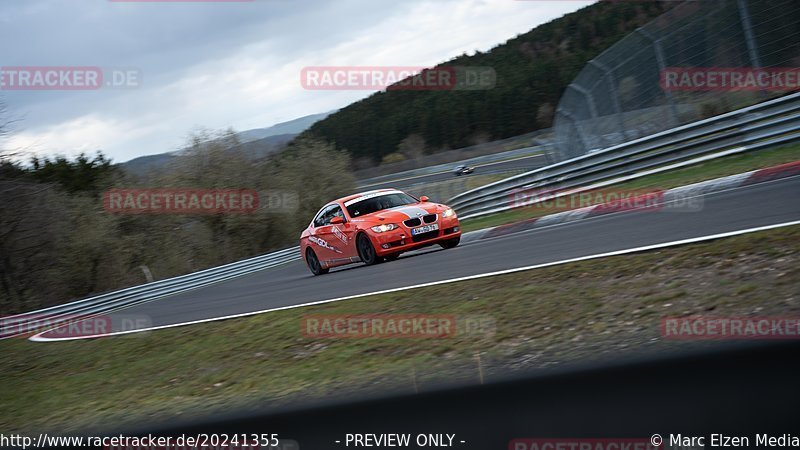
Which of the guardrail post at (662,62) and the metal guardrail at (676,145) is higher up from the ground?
the guardrail post at (662,62)

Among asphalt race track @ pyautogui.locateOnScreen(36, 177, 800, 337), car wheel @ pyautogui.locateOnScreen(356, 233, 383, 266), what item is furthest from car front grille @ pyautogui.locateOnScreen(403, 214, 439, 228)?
car wheel @ pyautogui.locateOnScreen(356, 233, 383, 266)

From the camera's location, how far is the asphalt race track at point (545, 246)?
8383 millimetres

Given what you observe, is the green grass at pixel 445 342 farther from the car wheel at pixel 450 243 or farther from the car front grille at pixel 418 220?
the car wheel at pixel 450 243

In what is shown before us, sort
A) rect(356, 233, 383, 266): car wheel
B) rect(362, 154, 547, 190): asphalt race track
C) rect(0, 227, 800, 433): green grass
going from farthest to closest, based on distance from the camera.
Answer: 1. rect(362, 154, 547, 190): asphalt race track
2. rect(356, 233, 383, 266): car wheel
3. rect(0, 227, 800, 433): green grass

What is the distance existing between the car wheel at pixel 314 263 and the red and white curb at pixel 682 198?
312 centimetres

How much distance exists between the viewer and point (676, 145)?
50.7 feet

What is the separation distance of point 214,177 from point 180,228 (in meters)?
3.13

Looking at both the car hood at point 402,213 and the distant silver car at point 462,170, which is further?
the distant silver car at point 462,170

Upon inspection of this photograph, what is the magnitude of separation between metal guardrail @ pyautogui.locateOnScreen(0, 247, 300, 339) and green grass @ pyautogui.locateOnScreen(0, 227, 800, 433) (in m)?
8.30

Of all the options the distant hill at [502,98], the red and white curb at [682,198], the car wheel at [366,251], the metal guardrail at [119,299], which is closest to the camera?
the red and white curb at [682,198]

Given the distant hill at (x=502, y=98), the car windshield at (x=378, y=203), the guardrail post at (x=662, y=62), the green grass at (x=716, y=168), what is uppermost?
the distant hill at (x=502, y=98)

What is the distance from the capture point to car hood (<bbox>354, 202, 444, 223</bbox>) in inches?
526

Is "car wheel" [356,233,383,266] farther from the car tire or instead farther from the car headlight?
the car tire

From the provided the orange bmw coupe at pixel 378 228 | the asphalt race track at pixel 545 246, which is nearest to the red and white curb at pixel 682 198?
the asphalt race track at pixel 545 246
